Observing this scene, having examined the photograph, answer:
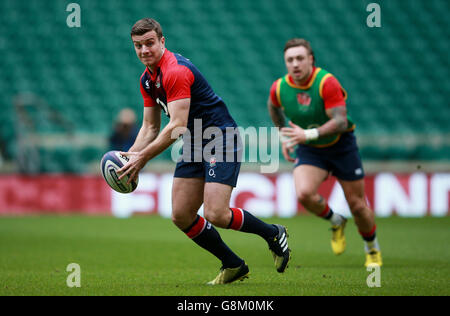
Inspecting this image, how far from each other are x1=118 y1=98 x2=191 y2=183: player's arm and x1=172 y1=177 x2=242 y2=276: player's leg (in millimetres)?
476

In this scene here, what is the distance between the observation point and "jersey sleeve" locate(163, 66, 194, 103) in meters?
4.96

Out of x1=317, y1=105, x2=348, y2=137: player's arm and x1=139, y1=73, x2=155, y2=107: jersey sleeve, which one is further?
x1=317, y1=105, x2=348, y2=137: player's arm

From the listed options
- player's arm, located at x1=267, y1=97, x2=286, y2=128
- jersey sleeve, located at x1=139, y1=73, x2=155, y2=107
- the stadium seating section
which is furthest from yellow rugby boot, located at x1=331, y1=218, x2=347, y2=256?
the stadium seating section

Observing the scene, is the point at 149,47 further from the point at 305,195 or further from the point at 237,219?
the point at 305,195

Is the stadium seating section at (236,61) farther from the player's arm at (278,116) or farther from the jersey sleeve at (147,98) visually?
the jersey sleeve at (147,98)

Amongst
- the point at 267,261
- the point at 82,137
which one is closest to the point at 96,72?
the point at 82,137

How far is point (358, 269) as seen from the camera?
20.4 feet

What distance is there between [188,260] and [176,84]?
262cm

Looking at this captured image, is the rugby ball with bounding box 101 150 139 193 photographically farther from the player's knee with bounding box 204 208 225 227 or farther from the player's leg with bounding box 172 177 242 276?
the player's knee with bounding box 204 208 225 227

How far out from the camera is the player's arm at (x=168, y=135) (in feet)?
16.1

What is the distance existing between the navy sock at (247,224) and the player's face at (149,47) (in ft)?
4.49
